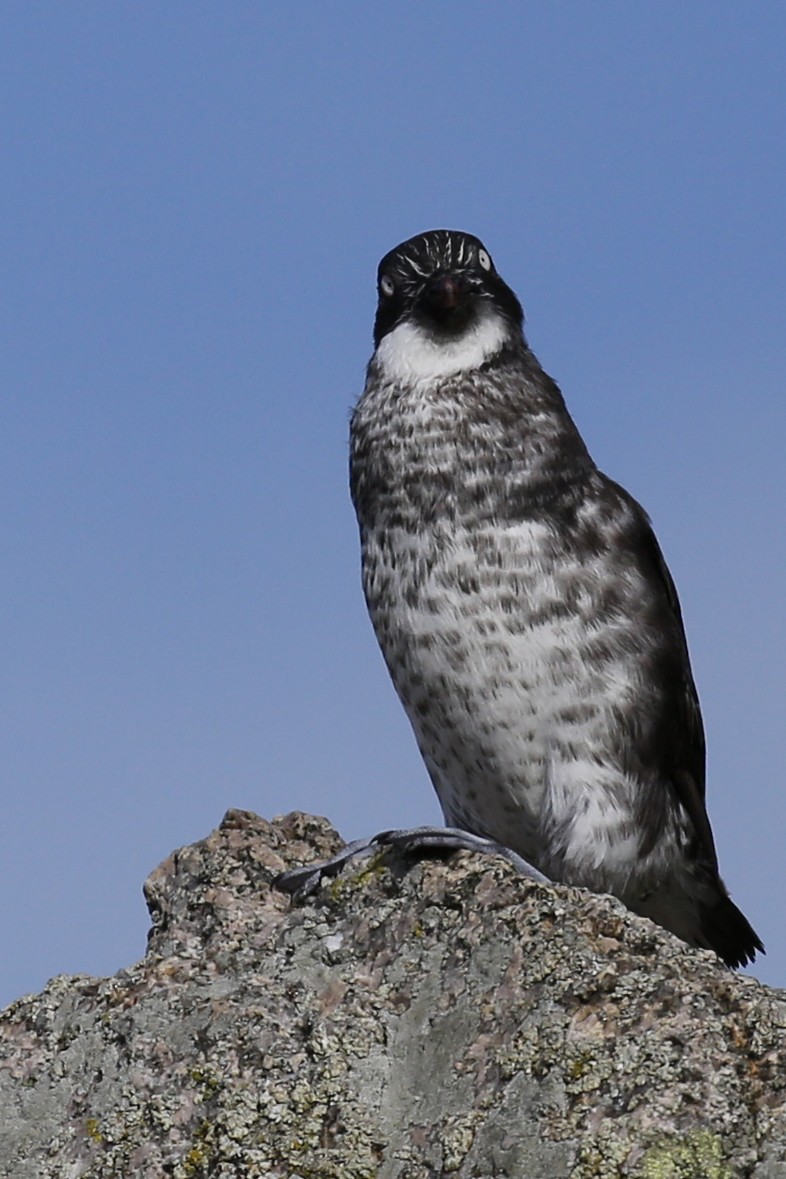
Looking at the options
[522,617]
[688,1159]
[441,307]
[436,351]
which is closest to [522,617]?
[522,617]

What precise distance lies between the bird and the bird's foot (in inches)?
46.5

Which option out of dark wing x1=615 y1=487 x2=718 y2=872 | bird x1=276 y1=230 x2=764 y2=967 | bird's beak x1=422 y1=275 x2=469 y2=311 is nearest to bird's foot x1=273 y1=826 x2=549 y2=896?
bird x1=276 y1=230 x2=764 y2=967

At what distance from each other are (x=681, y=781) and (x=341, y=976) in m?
2.87

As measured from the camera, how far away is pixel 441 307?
7316mm

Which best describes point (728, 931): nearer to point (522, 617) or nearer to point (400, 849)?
point (522, 617)

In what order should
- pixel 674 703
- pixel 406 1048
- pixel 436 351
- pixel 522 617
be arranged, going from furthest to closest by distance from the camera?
1. pixel 436 351
2. pixel 674 703
3. pixel 522 617
4. pixel 406 1048

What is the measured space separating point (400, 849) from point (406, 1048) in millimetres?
811

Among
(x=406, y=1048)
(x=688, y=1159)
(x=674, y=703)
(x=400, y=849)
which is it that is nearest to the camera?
(x=688, y=1159)

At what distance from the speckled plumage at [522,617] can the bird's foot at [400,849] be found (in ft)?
4.50

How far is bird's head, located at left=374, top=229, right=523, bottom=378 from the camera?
7.32 metres

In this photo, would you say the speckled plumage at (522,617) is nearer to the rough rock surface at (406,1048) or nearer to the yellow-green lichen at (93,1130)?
the rough rock surface at (406,1048)

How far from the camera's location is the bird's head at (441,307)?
24.0 ft

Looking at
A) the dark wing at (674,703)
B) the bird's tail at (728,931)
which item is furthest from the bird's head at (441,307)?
the bird's tail at (728,931)

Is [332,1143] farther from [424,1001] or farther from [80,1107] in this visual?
[80,1107]
